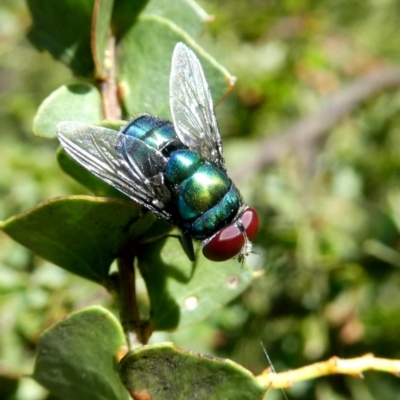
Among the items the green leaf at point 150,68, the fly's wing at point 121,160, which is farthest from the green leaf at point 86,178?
the green leaf at point 150,68

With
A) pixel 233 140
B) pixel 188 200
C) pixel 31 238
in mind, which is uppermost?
pixel 31 238

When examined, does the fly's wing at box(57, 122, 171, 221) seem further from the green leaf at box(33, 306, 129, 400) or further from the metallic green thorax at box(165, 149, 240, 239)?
the green leaf at box(33, 306, 129, 400)

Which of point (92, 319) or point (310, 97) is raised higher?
point (92, 319)

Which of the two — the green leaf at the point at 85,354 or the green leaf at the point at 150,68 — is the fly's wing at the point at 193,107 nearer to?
the green leaf at the point at 150,68

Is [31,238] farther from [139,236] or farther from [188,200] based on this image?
[188,200]

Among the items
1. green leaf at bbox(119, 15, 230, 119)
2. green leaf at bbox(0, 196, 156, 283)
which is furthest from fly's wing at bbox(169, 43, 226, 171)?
green leaf at bbox(0, 196, 156, 283)

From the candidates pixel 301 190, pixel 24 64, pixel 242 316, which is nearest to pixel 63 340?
Result: pixel 242 316
